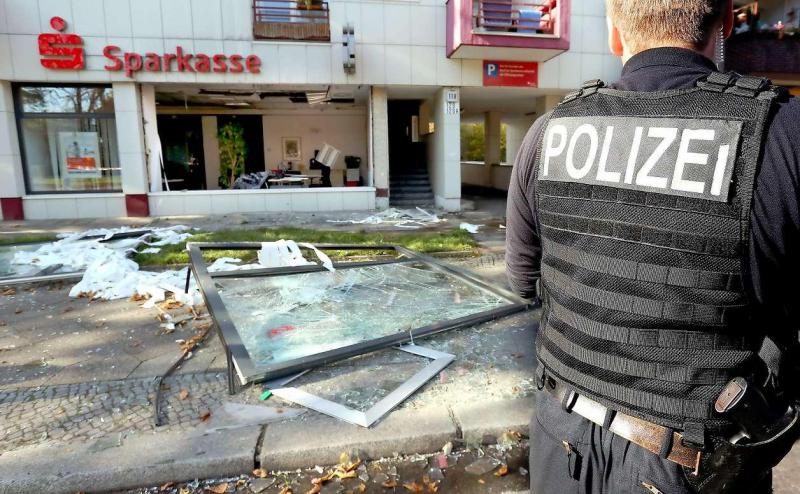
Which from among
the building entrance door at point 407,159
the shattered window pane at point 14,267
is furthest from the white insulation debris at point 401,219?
the shattered window pane at point 14,267

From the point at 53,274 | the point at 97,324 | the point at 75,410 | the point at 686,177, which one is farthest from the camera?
the point at 53,274

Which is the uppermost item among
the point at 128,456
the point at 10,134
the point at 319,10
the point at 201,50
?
the point at 319,10

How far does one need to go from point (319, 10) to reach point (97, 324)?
1026 cm

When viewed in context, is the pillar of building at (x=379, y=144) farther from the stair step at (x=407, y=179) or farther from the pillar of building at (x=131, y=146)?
the pillar of building at (x=131, y=146)

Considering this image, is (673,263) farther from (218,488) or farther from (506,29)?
(506,29)

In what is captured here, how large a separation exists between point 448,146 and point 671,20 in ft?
40.9

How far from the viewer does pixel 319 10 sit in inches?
494

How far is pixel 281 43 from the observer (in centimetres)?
1224

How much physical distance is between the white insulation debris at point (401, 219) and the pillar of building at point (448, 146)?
1066 mm

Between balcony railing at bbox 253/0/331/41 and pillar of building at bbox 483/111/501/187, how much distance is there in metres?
9.01

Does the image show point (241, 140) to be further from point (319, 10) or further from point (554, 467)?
point (554, 467)

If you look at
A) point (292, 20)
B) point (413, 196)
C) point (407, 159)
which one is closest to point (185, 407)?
point (292, 20)

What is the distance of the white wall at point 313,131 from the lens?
17.9 m

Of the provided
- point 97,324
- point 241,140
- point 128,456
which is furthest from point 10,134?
point 128,456
